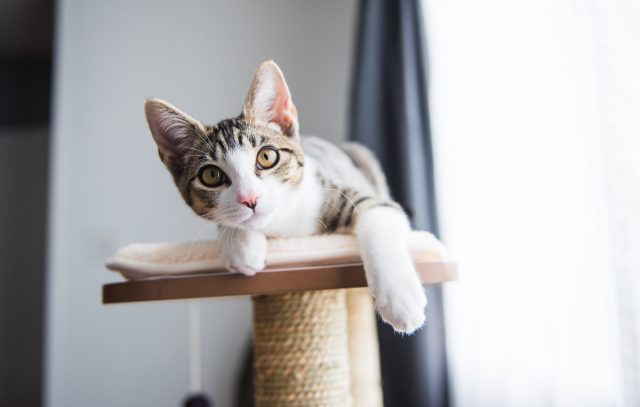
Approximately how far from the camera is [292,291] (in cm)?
71

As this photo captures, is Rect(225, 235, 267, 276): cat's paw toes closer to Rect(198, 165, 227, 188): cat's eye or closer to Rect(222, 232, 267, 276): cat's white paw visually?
Rect(222, 232, 267, 276): cat's white paw

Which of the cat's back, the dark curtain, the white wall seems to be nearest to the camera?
the cat's back

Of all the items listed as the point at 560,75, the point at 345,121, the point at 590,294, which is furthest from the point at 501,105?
the point at 345,121

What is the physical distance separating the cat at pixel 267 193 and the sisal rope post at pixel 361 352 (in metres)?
0.29

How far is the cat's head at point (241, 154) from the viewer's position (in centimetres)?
72

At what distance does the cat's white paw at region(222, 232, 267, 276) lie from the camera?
2.32 ft

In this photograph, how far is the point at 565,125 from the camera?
0.91 m

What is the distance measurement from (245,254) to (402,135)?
868 mm

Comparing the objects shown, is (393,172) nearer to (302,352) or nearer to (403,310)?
(302,352)

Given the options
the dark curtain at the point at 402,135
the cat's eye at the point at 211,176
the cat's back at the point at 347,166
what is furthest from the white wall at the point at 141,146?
the cat's eye at the point at 211,176

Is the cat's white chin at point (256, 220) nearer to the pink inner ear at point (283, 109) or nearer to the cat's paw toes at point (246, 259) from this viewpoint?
the cat's paw toes at point (246, 259)

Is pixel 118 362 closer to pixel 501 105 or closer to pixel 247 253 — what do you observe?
pixel 247 253

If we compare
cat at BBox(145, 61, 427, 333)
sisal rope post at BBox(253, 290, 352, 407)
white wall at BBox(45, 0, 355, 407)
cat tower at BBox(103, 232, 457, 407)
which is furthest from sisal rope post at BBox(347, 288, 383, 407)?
white wall at BBox(45, 0, 355, 407)

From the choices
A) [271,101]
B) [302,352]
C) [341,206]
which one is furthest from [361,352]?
[271,101]
